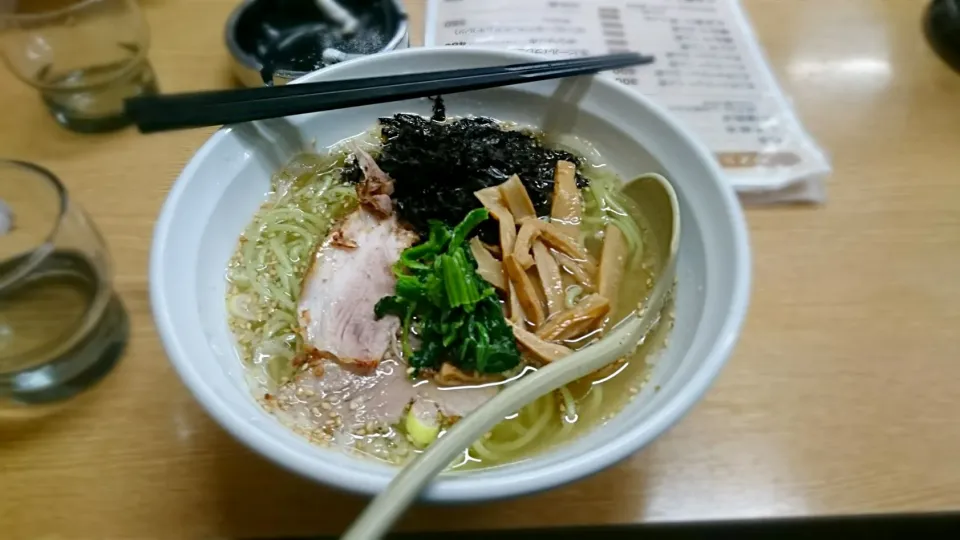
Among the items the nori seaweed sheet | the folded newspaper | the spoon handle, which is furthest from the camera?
the folded newspaper

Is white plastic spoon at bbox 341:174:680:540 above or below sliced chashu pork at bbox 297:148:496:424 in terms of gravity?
above

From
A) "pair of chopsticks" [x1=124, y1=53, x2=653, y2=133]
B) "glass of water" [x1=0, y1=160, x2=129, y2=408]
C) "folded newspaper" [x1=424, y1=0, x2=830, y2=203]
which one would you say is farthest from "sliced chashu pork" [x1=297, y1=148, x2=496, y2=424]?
"folded newspaper" [x1=424, y1=0, x2=830, y2=203]

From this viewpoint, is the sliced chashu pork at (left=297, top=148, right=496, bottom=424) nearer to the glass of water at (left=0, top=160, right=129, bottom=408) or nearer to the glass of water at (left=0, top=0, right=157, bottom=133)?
the glass of water at (left=0, top=160, right=129, bottom=408)

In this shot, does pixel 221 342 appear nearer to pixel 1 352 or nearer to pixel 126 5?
pixel 1 352

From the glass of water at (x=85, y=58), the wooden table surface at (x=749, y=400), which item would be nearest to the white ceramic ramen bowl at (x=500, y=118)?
the wooden table surface at (x=749, y=400)

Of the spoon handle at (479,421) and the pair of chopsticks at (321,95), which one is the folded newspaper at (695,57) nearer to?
the pair of chopsticks at (321,95)

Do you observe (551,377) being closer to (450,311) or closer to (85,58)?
(450,311)

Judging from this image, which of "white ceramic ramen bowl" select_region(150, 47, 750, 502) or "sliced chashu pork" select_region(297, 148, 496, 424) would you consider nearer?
"white ceramic ramen bowl" select_region(150, 47, 750, 502)
